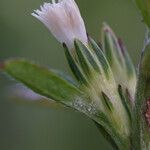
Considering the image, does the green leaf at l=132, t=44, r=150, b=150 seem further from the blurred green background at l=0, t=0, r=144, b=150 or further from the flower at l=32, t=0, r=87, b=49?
the blurred green background at l=0, t=0, r=144, b=150

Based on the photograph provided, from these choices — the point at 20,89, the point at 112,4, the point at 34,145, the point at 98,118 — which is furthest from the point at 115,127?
the point at 112,4

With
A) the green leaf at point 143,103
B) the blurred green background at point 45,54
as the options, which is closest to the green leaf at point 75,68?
the green leaf at point 143,103

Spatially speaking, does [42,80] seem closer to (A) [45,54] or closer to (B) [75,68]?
(B) [75,68]

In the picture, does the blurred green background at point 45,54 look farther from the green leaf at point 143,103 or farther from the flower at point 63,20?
the green leaf at point 143,103

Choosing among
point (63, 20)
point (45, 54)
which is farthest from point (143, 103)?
point (45, 54)

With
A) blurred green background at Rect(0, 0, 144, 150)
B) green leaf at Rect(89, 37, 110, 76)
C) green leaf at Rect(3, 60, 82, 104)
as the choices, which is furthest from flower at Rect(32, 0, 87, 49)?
blurred green background at Rect(0, 0, 144, 150)

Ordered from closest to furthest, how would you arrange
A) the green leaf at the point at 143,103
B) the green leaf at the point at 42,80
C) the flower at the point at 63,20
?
the green leaf at the point at 42,80 → the green leaf at the point at 143,103 → the flower at the point at 63,20

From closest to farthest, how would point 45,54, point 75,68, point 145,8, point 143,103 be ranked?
1. point 145,8
2. point 143,103
3. point 75,68
4. point 45,54
